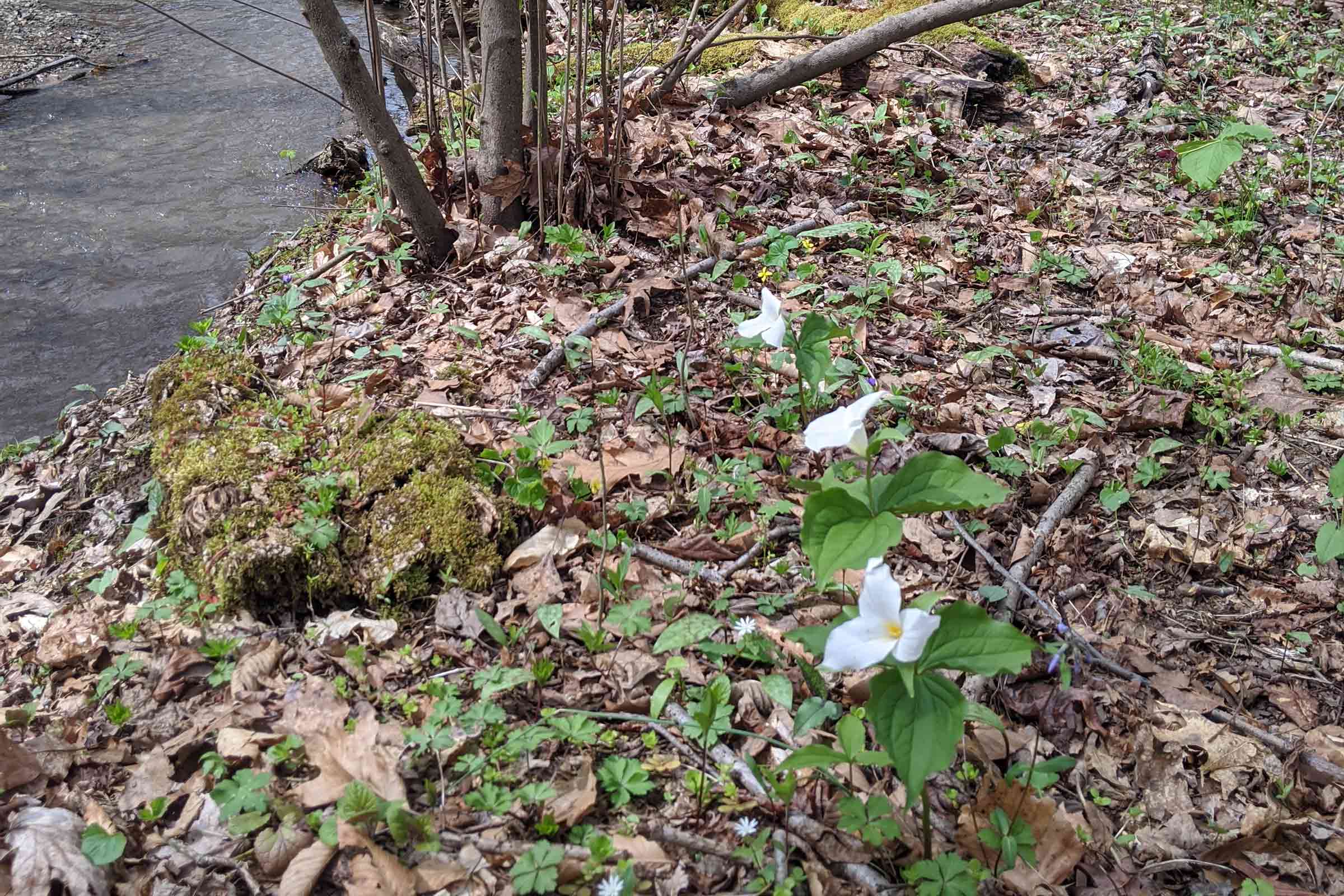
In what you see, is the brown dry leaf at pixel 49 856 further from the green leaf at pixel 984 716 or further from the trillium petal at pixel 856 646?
the green leaf at pixel 984 716

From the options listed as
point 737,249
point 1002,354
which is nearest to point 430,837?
point 1002,354

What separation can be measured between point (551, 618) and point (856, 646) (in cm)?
98

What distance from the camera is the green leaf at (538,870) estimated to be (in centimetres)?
152

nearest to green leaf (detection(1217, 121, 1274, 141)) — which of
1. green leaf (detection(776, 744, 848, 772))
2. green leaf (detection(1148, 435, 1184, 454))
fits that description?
green leaf (detection(1148, 435, 1184, 454))

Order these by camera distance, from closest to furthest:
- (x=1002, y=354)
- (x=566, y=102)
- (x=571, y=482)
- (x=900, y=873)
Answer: (x=900, y=873)
(x=571, y=482)
(x=1002, y=354)
(x=566, y=102)

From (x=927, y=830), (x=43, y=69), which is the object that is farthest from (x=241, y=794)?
(x=43, y=69)

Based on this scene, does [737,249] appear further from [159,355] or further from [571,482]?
[159,355]

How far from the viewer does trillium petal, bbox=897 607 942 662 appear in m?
1.25

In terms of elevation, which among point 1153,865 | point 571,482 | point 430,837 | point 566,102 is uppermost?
point 566,102

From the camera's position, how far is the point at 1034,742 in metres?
1.84

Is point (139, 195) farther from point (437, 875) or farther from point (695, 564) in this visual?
point (437, 875)

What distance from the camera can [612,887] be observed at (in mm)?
1501

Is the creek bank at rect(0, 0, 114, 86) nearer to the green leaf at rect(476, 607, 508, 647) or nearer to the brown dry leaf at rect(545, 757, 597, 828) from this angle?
the green leaf at rect(476, 607, 508, 647)

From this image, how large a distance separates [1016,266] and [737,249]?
1.17 m
